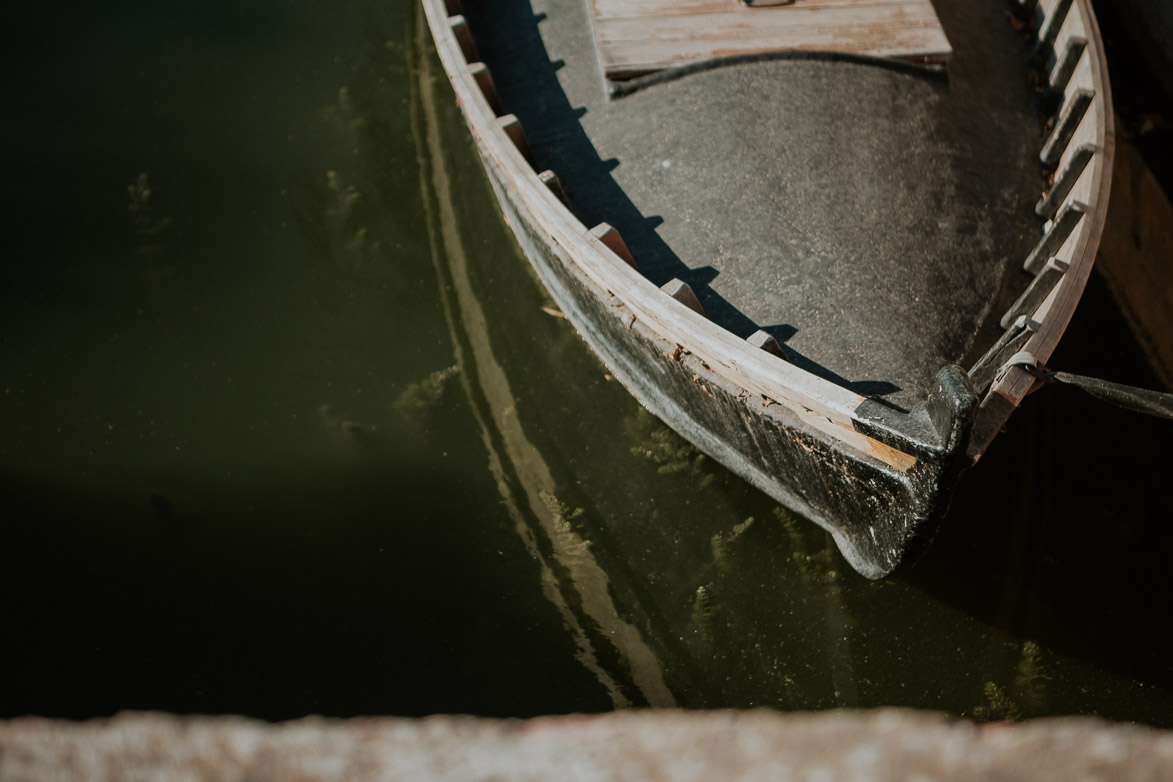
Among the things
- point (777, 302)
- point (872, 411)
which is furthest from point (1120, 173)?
point (872, 411)

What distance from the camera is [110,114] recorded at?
20.7ft

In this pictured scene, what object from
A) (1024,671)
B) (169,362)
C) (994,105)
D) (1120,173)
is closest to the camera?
(1024,671)

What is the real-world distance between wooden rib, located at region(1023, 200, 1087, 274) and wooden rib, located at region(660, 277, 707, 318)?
1576 mm

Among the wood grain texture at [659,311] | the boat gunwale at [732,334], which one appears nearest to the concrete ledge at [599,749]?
the boat gunwale at [732,334]

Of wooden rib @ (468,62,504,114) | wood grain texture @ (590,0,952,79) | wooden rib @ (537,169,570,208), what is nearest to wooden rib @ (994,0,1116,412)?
wood grain texture @ (590,0,952,79)

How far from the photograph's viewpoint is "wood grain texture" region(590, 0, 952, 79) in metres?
4.21

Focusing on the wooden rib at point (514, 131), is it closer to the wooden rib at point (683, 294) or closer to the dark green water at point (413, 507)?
the dark green water at point (413, 507)

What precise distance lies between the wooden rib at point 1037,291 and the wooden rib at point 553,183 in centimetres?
210

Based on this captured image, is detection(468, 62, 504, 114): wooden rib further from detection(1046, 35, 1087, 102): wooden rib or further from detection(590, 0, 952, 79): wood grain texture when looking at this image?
detection(1046, 35, 1087, 102): wooden rib

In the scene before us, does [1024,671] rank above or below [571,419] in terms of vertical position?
below

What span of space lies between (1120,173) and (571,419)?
4203 millimetres

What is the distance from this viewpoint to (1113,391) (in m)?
3.06

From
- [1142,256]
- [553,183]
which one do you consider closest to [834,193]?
[553,183]

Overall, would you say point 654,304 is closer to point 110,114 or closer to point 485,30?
point 485,30
